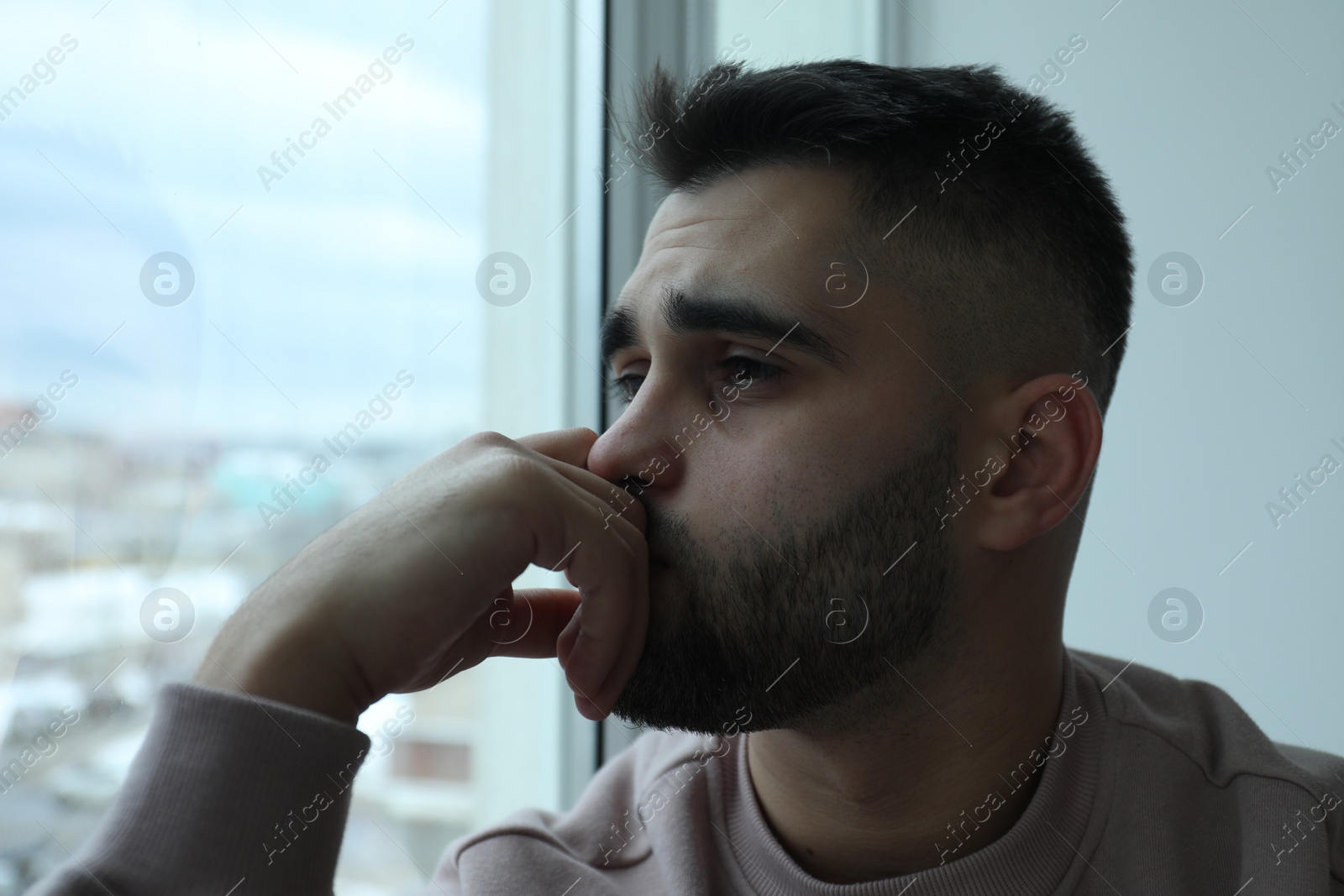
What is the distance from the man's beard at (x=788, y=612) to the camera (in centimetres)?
111

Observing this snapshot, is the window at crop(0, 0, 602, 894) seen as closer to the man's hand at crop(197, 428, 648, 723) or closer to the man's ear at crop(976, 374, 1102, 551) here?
the man's hand at crop(197, 428, 648, 723)

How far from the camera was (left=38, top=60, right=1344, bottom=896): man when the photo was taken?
1101mm

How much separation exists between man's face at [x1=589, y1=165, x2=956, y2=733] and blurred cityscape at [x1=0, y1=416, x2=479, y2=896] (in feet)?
1.57

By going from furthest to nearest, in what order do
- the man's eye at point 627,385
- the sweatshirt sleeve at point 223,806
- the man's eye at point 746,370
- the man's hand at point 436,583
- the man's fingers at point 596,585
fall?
1. the man's eye at point 627,385
2. the man's eye at point 746,370
3. the man's fingers at point 596,585
4. the man's hand at point 436,583
5. the sweatshirt sleeve at point 223,806

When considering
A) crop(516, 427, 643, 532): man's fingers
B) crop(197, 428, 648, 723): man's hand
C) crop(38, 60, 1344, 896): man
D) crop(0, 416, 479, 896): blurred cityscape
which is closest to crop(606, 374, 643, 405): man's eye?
crop(38, 60, 1344, 896): man

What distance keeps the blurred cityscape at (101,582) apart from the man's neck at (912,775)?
745 millimetres

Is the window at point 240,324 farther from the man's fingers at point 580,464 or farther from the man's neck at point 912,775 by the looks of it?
the man's neck at point 912,775

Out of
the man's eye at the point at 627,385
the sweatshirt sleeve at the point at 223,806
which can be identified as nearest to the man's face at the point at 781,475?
the man's eye at the point at 627,385

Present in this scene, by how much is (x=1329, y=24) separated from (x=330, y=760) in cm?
198

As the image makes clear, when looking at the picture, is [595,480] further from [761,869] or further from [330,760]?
[761,869]

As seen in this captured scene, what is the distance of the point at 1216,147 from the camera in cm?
183

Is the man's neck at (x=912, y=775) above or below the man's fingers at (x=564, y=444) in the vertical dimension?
below

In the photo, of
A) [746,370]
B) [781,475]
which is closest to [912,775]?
[781,475]

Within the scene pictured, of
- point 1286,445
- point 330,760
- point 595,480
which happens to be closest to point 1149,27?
point 1286,445
